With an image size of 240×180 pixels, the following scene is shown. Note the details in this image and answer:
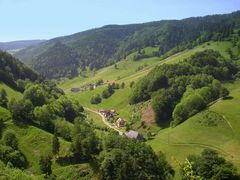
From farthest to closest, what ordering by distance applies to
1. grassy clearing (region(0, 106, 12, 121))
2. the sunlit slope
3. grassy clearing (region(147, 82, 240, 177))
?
1. the sunlit slope
2. grassy clearing (region(0, 106, 12, 121))
3. grassy clearing (region(147, 82, 240, 177))

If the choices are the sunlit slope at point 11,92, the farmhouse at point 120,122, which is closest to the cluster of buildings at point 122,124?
the farmhouse at point 120,122

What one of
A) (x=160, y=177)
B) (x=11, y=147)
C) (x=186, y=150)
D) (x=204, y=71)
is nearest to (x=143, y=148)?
(x=160, y=177)

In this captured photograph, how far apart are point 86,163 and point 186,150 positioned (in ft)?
122

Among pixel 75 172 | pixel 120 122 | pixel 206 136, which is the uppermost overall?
pixel 75 172

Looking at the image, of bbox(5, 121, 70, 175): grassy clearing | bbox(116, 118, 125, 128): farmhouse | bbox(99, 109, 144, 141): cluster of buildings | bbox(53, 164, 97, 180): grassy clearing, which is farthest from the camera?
bbox(116, 118, 125, 128): farmhouse

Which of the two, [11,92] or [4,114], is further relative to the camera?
[11,92]

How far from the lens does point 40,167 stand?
9494 cm

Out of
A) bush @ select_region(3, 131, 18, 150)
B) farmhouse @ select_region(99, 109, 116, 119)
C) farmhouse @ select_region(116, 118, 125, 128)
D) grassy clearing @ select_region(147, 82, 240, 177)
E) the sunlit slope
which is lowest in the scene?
farmhouse @ select_region(99, 109, 116, 119)

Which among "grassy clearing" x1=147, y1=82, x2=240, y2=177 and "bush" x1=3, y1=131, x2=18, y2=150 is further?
"grassy clearing" x1=147, y1=82, x2=240, y2=177

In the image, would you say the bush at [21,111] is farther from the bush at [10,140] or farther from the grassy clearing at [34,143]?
the bush at [10,140]

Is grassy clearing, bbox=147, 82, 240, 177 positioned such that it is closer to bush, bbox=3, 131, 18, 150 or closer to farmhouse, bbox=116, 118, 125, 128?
farmhouse, bbox=116, 118, 125, 128

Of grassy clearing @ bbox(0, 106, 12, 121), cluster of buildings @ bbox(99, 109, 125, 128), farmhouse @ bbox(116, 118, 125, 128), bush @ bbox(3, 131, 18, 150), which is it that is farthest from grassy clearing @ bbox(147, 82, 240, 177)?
grassy clearing @ bbox(0, 106, 12, 121)

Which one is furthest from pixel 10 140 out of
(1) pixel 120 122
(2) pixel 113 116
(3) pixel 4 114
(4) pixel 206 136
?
(2) pixel 113 116

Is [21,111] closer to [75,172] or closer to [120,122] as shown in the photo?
[75,172]
